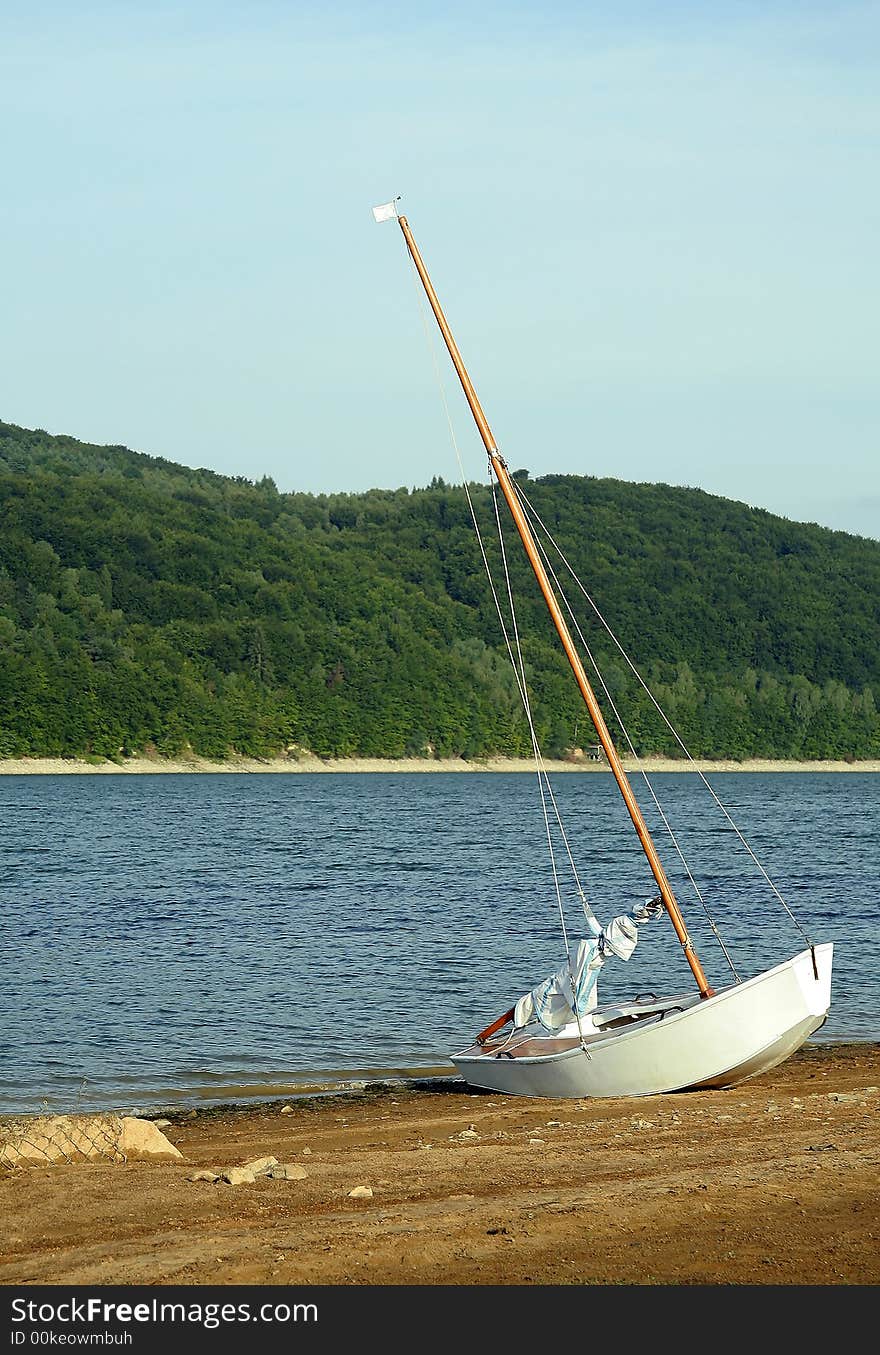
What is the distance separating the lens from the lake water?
22.6m

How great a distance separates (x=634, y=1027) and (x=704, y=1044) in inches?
36.2

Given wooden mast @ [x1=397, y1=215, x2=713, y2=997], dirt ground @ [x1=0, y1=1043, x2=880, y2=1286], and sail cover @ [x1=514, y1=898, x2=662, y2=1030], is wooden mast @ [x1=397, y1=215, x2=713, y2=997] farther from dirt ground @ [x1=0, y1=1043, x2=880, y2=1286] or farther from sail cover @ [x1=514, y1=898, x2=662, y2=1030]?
dirt ground @ [x1=0, y1=1043, x2=880, y2=1286]

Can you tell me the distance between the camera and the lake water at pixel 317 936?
74.2ft

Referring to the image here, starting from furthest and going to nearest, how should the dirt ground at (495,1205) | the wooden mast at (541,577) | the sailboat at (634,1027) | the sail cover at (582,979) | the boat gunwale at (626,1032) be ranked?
the wooden mast at (541,577) → the sail cover at (582,979) → the sailboat at (634,1027) → the boat gunwale at (626,1032) → the dirt ground at (495,1205)

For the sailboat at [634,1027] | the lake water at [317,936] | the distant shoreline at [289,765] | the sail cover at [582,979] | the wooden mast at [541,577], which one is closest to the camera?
the sailboat at [634,1027]

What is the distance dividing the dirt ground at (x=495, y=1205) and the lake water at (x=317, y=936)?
5631 millimetres

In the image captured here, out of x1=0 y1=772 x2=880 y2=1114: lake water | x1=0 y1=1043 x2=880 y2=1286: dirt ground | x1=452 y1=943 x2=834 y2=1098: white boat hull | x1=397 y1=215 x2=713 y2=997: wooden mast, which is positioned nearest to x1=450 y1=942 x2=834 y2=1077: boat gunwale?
x1=452 y1=943 x2=834 y2=1098: white boat hull

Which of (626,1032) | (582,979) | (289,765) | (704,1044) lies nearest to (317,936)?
(582,979)

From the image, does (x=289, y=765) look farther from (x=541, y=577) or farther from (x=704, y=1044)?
(x=704, y=1044)

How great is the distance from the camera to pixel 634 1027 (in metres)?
18.2

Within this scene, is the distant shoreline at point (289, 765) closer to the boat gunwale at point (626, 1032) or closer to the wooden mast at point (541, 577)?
the wooden mast at point (541, 577)

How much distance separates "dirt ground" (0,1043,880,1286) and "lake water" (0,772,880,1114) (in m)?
5.63

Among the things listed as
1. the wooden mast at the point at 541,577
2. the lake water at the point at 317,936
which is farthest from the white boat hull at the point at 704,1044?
the lake water at the point at 317,936

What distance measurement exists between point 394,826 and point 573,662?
66194 mm
